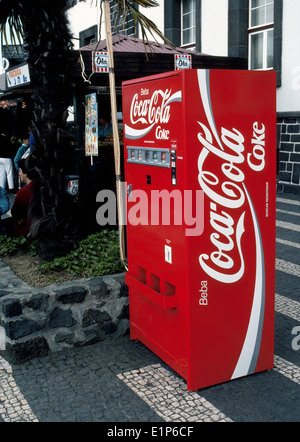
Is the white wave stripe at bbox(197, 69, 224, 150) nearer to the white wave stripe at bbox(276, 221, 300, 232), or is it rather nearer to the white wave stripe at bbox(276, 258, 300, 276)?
the white wave stripe at bbox(276, 258, 300, 276)

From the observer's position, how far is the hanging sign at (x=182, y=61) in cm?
930

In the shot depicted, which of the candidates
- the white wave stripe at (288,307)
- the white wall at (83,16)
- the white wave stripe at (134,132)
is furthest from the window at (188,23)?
the white wave stripe at (134,132)

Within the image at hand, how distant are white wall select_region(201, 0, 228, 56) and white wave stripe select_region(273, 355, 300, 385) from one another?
1135 centimetres

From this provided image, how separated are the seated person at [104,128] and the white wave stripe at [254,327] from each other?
6641 mm

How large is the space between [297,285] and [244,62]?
7.02m

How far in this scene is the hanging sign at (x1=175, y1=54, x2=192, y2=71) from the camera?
30.5ft

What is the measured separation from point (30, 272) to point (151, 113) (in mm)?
2270

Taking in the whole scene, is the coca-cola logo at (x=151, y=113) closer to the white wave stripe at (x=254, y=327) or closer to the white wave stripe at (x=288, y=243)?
the white wave stripe at (x=254, y=327)

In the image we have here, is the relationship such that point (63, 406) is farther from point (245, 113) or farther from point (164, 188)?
point (245, 113)

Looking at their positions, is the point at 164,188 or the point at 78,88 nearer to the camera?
the point at 164,188

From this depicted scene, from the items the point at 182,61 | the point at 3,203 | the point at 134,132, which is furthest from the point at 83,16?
the point at 134,132

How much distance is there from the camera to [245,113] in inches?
132
